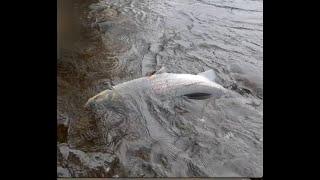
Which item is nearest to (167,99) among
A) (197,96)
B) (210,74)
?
(197,96)

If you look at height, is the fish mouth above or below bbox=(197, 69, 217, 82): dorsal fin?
below

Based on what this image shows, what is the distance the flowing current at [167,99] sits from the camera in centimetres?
204

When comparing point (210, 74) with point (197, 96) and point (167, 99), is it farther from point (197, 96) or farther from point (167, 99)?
point (167, 99)

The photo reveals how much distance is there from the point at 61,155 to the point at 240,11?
1.28m

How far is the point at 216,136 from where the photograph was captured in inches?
81.4

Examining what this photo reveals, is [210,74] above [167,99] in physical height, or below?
above

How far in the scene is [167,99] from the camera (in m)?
2.08

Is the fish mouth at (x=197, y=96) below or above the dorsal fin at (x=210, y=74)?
below

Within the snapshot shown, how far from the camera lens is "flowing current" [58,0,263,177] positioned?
2039 mm
